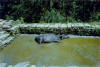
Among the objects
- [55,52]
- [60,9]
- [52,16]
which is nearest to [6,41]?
[55,52]

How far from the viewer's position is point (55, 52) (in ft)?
16.1

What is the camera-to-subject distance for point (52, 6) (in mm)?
8398

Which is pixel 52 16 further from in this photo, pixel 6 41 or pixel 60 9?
pixel 6 41

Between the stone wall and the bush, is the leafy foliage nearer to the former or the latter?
the bush

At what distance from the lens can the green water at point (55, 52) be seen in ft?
14.3

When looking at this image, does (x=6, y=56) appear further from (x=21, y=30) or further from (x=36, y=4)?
(x=36, y=4)

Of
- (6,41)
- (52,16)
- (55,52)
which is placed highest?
(52,16)

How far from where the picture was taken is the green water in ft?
14.3

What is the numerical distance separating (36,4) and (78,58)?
15.3 ft

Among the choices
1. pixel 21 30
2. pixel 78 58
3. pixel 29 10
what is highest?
pixel 29 10

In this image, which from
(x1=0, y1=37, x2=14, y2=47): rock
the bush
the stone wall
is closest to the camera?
(x1=0, y1=37, x2=14, y2=47): rock

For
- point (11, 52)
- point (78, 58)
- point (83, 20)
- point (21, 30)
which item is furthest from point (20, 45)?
point (83, 20)

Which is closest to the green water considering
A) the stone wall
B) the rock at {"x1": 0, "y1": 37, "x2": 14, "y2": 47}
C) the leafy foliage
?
the rock at {"x1": 0, "y1": 37, "x2": 14, "y2": 47}

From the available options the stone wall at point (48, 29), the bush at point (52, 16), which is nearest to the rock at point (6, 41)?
the stone wall at point (48, 29)
